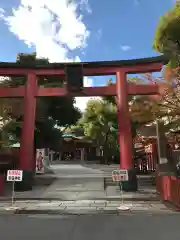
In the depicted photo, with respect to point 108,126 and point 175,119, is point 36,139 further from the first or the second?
point 108,126

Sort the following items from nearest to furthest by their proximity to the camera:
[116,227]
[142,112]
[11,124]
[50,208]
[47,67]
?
[116,227] < [50,208] < [142,112] < [47,67] < [11,124]

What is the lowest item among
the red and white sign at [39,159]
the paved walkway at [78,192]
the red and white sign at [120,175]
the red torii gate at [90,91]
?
the paved walkway at [78,192]

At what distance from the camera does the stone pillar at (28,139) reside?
15.1 m

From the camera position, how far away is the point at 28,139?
15.4 metres

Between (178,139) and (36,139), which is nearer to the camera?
(178,139)

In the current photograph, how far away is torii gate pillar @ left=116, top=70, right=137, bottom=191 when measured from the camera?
14.6 metres

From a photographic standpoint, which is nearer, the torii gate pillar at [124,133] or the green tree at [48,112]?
the torii gate pillar at [124,133]

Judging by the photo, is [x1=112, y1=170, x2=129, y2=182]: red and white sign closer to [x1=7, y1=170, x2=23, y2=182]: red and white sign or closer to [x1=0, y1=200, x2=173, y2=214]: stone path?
[x1=0, y1=200, x2=173, y2=214]: stone path

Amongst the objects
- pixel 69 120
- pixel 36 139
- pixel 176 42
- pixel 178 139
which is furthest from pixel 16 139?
pixel 176 42

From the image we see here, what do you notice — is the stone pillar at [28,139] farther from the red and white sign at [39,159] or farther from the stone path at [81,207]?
the red and white sign at [39,159]

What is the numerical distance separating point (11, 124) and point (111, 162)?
23607 mm

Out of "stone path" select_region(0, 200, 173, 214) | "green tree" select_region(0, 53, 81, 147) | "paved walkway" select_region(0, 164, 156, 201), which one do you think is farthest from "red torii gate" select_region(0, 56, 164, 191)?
"green tree" select_region(0, 53, 81, 147)

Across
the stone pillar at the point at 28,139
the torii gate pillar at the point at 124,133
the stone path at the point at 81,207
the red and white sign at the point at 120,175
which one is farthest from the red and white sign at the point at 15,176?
the torii gate pillar at the point at 124,133

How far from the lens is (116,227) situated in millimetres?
7004
